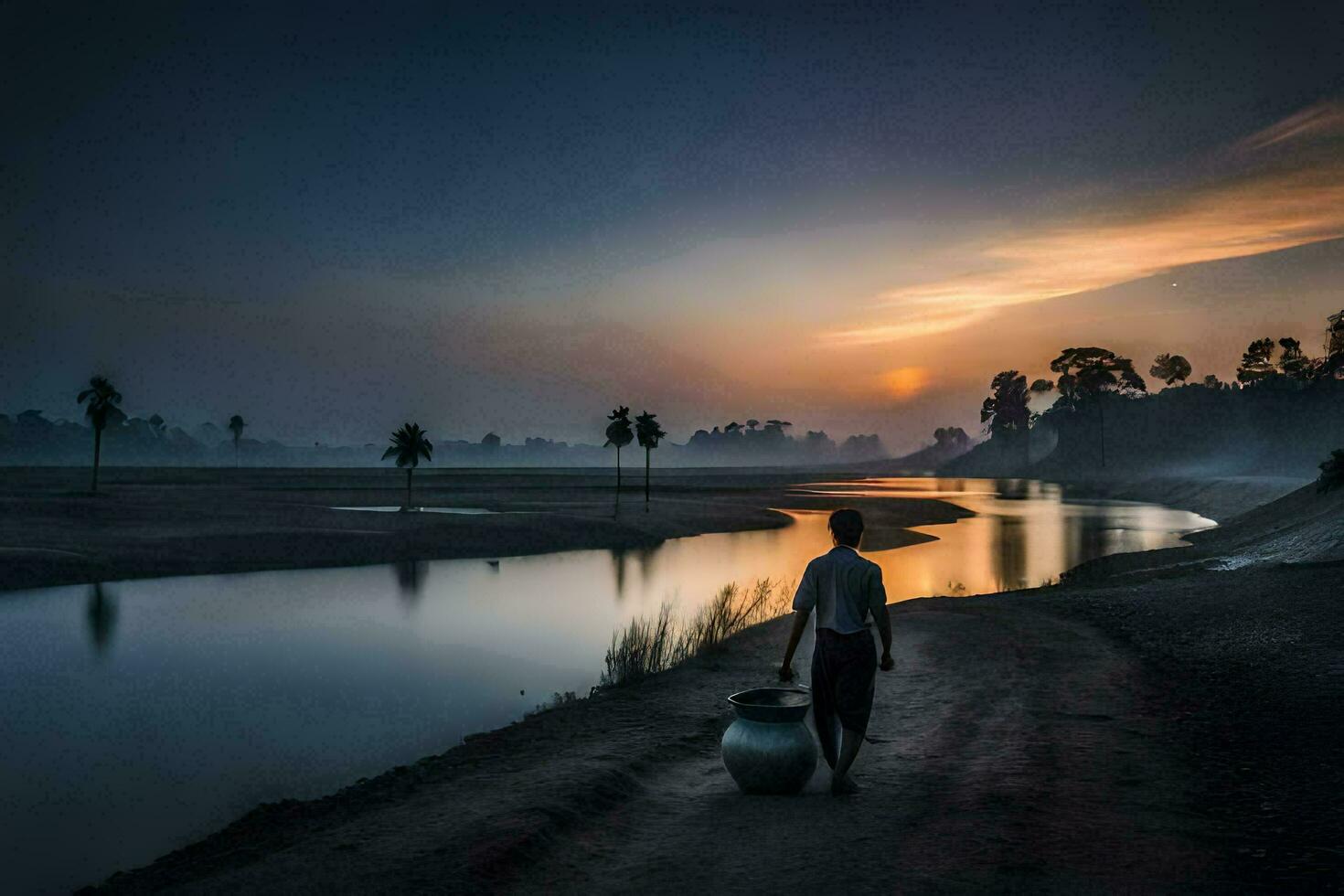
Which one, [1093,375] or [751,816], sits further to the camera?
[1093,375]

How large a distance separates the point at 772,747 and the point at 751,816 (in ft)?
Result: 2.06

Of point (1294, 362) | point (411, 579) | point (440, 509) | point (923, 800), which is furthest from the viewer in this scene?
point (1294, 362)

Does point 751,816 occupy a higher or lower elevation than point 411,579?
higher

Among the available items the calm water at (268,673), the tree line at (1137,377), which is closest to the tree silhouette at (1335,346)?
the tree line at (1137,377)

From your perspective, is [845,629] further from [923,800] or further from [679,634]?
[679,634]

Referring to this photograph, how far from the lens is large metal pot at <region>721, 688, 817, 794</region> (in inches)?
318

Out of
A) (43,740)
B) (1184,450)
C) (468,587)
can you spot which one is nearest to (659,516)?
(468,587)

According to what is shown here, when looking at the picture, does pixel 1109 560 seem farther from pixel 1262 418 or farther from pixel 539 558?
pixel 1262 418

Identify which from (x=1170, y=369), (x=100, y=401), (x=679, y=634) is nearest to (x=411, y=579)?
(x=679, y=634)

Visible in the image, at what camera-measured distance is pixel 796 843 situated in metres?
7.12

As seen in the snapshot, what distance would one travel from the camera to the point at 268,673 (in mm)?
18969

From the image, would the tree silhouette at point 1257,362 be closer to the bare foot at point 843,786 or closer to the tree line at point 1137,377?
the tree line at point 1137,377

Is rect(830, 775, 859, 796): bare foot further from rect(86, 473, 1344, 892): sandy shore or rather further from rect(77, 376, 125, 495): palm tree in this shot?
rect(77, 376, 125, 495): palm tree

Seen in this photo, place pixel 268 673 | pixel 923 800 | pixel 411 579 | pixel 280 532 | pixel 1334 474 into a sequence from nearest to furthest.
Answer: pixel 923 800, pixel 268 673, pixel 411 579, pixel 1334 474, pixel 280 532
